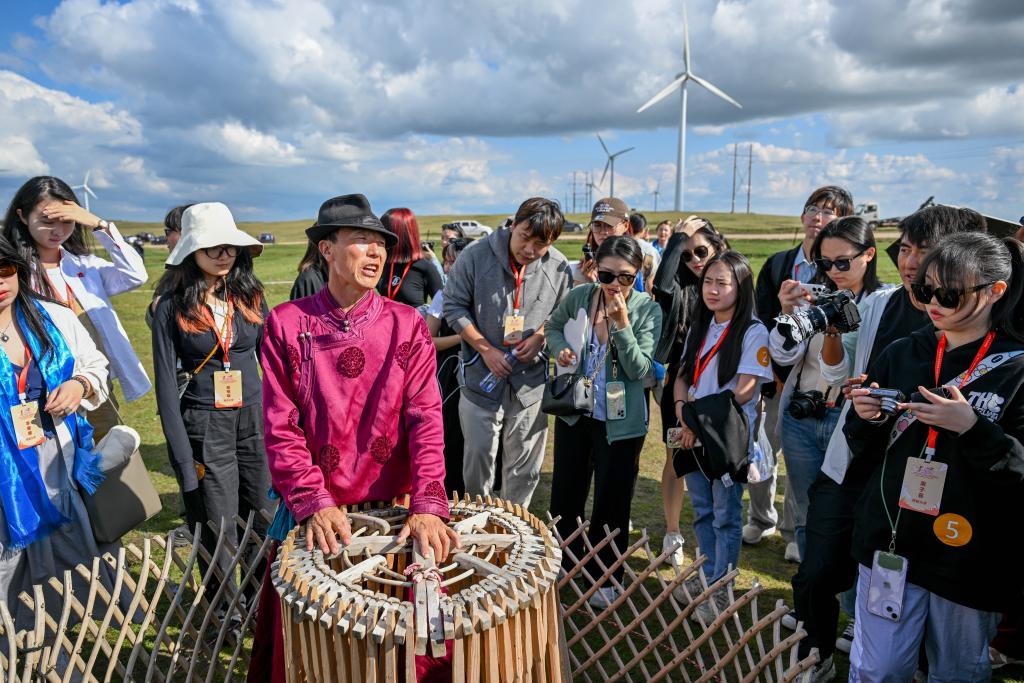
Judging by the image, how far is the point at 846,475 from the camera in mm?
2912

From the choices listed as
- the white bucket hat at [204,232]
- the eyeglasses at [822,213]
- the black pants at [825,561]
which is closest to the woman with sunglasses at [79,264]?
the white bucket hat at [204,232]

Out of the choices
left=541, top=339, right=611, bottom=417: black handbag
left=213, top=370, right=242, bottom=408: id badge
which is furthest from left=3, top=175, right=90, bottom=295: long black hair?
left=541, top=339, right=611, bottom=417: black handbag

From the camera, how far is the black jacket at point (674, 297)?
4.84m

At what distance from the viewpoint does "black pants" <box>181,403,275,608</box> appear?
3.56m

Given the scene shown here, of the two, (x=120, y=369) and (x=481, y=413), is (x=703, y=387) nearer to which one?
(x=481, y=413)

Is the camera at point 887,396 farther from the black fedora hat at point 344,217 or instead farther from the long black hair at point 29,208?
the long black hair at point 29,208

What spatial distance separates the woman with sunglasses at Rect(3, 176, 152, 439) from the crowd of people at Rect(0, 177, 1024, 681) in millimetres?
17

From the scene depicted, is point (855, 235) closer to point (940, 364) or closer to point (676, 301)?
point (940, 364)

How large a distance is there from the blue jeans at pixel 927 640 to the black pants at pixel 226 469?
281cm

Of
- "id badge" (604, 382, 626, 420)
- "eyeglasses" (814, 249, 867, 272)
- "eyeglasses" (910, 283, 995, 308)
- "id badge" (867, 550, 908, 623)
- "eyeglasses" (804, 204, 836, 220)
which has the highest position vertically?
"eyeglasses" (804, 204, 836, 220)

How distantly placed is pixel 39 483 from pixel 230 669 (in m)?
1.16

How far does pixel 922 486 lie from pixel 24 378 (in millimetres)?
3542

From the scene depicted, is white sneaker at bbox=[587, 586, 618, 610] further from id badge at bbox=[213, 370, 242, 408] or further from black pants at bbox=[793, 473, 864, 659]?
id badge at bbox=[213, 370, 242, 408]

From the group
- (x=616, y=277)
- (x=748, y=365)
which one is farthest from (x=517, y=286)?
(x=748, y=365)
